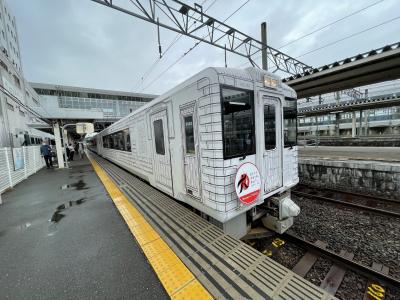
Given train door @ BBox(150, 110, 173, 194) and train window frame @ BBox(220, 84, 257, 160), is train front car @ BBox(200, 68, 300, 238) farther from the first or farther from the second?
train door @ BBox(150, 110, 173, 194)

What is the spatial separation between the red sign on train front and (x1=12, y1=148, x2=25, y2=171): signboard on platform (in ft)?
34.5

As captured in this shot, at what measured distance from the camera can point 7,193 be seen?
7.03 metres

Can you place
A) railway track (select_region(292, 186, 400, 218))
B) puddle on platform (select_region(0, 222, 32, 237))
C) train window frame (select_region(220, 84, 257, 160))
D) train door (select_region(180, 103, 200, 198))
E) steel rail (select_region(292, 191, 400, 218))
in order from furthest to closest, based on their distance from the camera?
railway track (select_region(292, 186, 400, 218)) < steel rail (select_region(292, 191, 400, 218)) < puddle on platform (select_region(0, 222, 32, 237)) < train door (select_region(180, 103, 200, 198)) < train window frame (select_region(220, 84, 257, 160))

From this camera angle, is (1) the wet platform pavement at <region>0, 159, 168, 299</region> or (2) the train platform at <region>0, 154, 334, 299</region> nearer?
(2) the train platform at <region>0, 154, 334, 299</region>

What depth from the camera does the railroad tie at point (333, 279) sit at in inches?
106

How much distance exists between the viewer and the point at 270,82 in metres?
3.52

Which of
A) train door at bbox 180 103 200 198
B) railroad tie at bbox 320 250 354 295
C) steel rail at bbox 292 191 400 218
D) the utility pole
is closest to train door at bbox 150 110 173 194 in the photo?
train door at bbox 180 103 200 198

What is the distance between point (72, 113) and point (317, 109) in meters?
27.8

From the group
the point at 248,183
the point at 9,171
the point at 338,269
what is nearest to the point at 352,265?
the point at 338,269

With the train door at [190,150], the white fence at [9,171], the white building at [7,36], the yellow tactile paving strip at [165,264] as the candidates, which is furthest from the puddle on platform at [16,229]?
the white building at [7,36]

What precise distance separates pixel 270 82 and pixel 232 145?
5.19 ft

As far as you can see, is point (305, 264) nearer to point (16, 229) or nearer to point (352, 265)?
point (352, 265)

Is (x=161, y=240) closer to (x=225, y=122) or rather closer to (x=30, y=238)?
(x=225, y=122)

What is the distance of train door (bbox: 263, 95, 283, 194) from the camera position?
356 centimetres
